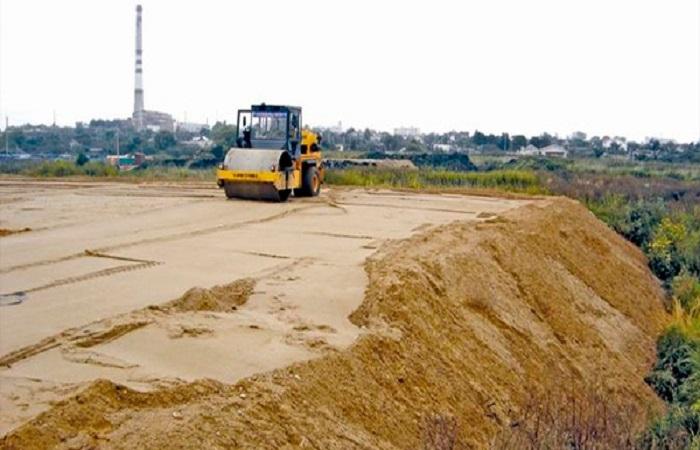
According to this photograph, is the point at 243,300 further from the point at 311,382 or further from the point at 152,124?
the point at 152,124

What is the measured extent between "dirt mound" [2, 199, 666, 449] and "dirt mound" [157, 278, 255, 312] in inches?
58.2

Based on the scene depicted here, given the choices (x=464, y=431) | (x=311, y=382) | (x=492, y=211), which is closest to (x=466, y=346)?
(x=464, y=431)

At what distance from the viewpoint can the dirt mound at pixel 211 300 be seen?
31.5ft

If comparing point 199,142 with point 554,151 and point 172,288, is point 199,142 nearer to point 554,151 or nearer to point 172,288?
point 554,151

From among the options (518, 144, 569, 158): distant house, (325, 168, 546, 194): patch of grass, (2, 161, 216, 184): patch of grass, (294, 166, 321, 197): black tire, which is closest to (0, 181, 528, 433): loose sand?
(294, 166, 321, 197): black tire

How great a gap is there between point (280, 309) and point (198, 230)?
24.5 ft

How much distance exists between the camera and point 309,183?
24.6 meters

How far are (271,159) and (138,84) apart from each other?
72.7 meters

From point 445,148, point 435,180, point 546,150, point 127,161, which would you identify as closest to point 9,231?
point 435,180

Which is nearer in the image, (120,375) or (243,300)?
(120,375)

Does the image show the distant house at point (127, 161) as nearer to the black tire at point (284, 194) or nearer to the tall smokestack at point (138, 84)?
the black tire at point (284, 194)

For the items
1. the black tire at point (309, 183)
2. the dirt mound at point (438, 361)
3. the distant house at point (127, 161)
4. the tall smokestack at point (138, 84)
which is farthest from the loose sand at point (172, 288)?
the tall smokestack at point (138, 84)

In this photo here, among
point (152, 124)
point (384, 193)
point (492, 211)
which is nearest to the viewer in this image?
point (492, 211)

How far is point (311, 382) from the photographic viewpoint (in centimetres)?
738
